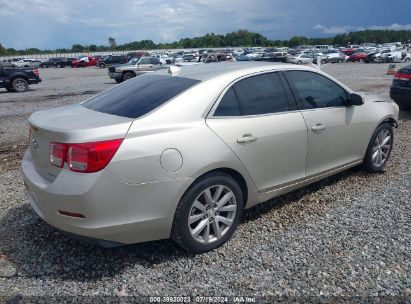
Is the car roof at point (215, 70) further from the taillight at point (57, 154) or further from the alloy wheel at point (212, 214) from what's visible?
the taillight at point (57, 154)

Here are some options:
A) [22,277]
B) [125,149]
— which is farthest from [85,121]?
[22,277]

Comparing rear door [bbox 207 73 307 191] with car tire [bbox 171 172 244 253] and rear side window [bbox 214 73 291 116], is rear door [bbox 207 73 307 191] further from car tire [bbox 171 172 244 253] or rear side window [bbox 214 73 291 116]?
car tire [bbox 171 172 244 253]

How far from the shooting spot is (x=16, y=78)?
60.7 ft

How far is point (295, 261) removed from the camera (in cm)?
332

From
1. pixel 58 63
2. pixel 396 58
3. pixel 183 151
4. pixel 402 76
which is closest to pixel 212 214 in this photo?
pixel 183 151

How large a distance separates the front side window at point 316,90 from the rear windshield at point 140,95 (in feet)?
4.03

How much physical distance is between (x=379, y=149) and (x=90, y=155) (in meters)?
3.97

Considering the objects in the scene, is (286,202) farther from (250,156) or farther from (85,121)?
(85,121)

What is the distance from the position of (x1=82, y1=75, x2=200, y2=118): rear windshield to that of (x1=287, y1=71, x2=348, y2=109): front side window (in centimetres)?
123

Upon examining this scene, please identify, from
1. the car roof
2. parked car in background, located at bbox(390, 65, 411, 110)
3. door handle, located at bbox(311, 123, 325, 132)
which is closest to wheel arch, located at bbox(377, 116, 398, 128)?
door handle, located at bbox(311, 123, 325, 132)

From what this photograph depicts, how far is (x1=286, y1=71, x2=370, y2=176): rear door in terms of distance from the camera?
4.16m

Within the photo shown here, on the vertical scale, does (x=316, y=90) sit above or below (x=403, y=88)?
above

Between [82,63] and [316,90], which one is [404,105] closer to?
[316,90]

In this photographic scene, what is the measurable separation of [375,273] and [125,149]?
7.17ft
